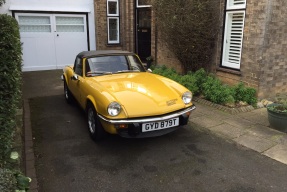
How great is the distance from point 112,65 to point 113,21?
7.29 metres

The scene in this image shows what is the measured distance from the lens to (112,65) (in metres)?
4.96

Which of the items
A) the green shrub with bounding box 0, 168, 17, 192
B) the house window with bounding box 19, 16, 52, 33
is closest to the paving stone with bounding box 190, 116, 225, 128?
the green shrub with bounding box 0, 168, 17, 192

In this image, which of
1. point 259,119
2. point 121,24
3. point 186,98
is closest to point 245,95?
point 259,119

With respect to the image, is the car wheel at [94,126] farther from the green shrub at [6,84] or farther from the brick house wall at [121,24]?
the brick house wall at [121,24]

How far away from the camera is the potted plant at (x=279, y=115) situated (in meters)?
4.56

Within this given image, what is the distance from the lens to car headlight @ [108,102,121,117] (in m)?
3.62

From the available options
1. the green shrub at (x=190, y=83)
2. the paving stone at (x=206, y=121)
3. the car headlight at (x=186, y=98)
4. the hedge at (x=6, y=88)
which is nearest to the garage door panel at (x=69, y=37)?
the green shrub at (x=190, y=83)

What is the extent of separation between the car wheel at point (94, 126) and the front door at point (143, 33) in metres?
6.81

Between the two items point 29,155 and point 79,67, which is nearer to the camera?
point 29,155

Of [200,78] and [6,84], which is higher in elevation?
[6,84]

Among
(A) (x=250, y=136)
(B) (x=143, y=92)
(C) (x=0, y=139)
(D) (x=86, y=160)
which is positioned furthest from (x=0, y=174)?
(A) (x=250, y=136)

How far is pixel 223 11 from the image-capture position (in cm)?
675

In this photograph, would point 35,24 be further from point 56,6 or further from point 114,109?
point 114,109

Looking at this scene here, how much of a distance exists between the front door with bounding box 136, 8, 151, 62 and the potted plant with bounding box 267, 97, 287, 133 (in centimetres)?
669
